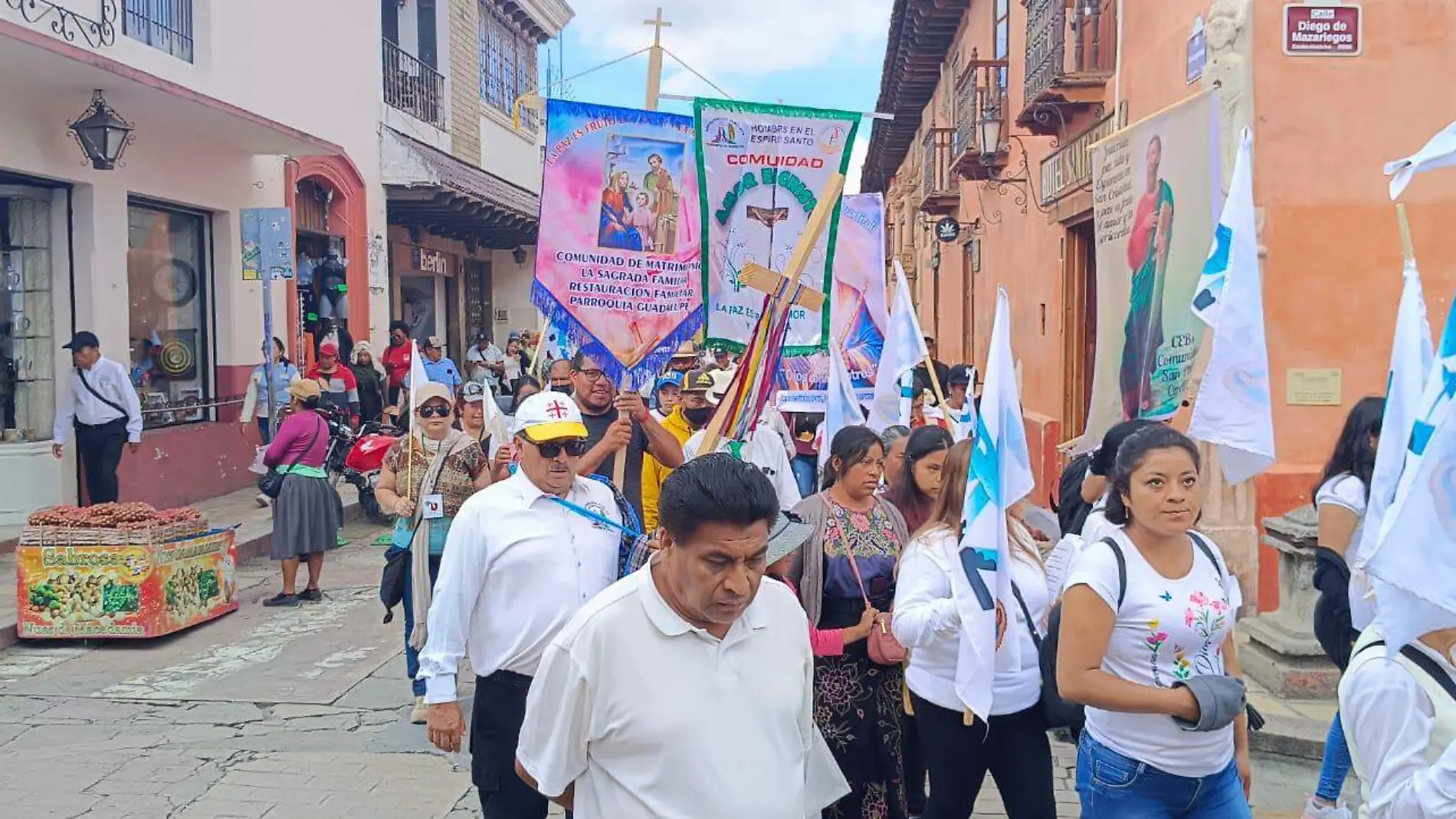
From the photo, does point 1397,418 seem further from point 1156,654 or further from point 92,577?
point 92,577

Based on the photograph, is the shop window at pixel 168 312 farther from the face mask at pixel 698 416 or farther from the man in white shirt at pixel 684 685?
the man in white shirt at pixel 684 685

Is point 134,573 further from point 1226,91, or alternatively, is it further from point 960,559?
point 1226,91

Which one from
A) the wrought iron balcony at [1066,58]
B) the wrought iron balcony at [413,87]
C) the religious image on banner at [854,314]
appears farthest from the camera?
the wrought iron balcony at [413,87]

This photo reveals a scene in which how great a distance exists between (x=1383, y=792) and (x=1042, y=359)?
1133 cm

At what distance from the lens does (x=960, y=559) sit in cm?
404

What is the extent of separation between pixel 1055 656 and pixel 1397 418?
1.19 meters

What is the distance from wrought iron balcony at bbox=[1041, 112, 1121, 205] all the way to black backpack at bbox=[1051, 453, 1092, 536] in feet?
15.4

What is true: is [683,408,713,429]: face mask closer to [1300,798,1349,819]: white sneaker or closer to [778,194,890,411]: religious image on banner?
[778,194,890,411]: religious image on banner

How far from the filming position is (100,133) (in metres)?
11.7

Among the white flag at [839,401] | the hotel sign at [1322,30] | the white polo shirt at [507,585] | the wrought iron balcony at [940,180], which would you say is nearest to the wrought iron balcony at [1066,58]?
the hotel sign at [1322,30]

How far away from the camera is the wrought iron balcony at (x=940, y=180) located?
778 inches

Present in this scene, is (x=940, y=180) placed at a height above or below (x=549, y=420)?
above

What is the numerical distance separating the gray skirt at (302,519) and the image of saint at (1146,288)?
6.33m

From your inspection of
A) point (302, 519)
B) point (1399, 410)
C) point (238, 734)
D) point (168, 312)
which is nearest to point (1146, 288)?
point (1399, 410)
